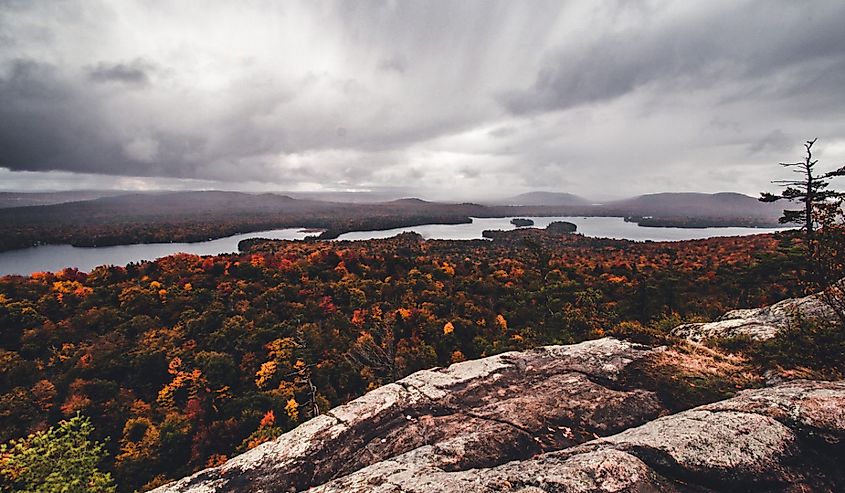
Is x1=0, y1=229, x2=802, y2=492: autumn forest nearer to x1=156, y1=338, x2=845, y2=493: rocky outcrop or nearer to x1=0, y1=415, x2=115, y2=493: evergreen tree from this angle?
x1=0, y1=415, x2=115, y2=493: evergreen tree

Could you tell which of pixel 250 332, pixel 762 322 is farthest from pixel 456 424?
pixel 250 332

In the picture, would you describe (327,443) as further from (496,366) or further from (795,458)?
(795,458)

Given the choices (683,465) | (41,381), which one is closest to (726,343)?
(683,465)

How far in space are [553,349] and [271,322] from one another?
33277 millimetres

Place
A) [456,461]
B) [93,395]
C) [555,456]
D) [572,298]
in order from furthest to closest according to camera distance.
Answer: [572,298] → [93,395] → [456,461] → [555,456]

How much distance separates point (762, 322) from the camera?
11125mm

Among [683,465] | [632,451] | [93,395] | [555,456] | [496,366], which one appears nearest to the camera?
[683,465]

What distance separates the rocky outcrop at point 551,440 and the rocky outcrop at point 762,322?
3695 millimetres

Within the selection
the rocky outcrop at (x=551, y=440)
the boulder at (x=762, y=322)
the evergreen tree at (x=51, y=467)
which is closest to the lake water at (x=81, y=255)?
the evergreen tree at (x=51, y=467)

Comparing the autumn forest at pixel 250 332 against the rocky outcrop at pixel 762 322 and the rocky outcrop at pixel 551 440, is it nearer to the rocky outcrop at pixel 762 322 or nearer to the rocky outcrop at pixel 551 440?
the rocky outcrop at pixel 762 322

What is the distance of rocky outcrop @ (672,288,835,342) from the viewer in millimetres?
10094

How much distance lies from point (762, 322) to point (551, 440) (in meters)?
10.3

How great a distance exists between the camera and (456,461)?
5625 mm

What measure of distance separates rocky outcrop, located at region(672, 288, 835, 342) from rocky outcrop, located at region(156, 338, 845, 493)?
12.1ft
